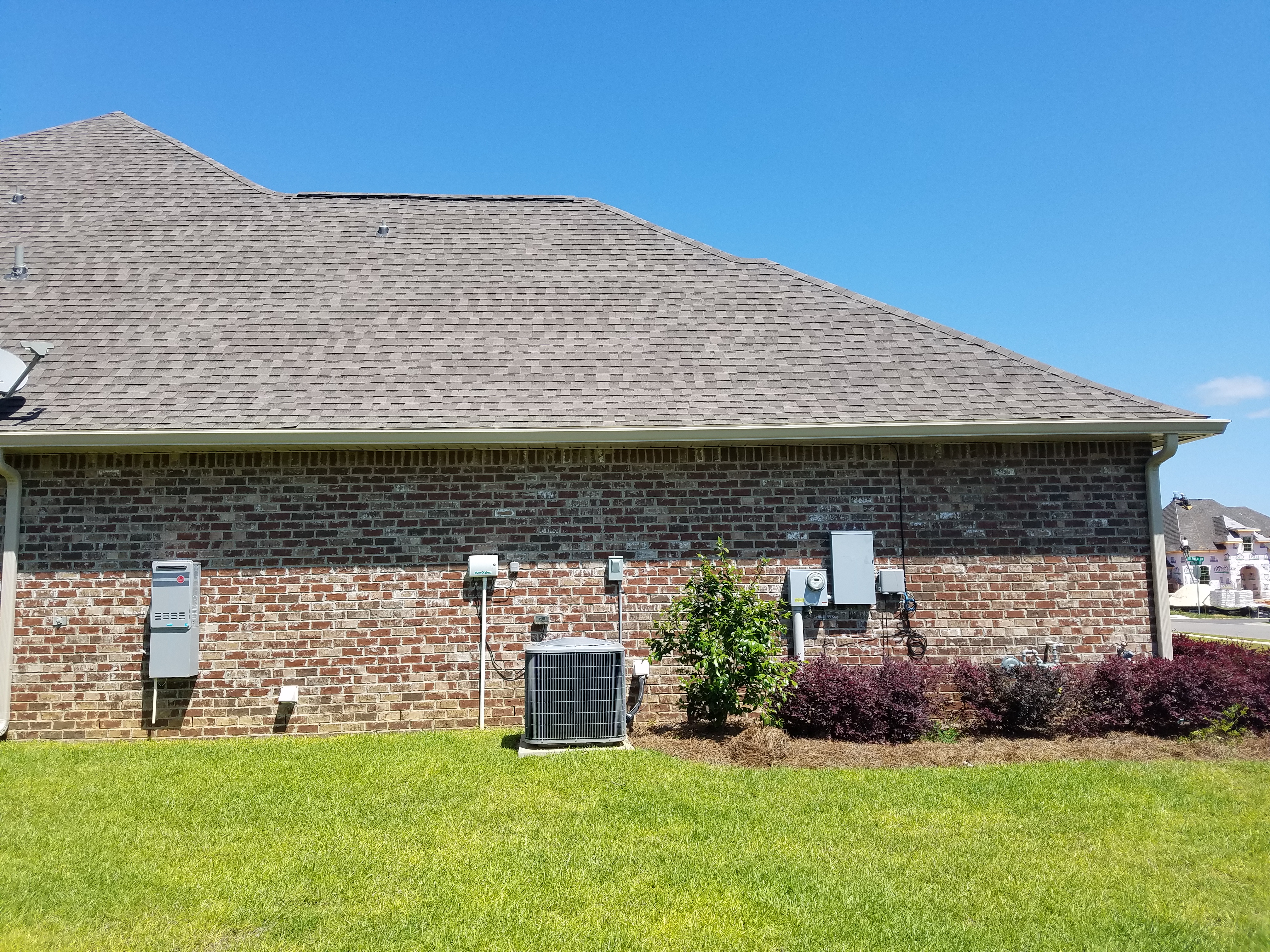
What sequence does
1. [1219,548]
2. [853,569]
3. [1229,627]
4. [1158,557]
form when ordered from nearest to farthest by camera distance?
[853,569] < [1158,557] < [1229,627] < [1219,548]

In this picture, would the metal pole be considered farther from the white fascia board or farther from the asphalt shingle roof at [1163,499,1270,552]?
the asphalt shingle roof at [1163,499,1270,552]

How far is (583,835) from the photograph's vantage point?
5.16 m

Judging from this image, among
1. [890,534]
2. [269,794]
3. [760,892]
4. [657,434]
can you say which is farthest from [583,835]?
[890,534]

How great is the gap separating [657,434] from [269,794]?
438 centimetres

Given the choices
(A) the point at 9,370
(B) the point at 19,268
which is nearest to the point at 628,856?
(A) the point at 9,370

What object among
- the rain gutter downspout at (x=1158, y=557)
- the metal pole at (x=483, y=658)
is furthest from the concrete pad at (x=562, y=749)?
the rain gutter downspout at (x=1158, y=557)

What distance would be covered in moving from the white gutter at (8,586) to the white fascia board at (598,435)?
1.33 feet

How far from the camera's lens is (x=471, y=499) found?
871cm

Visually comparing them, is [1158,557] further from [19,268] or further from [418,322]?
[19,268]

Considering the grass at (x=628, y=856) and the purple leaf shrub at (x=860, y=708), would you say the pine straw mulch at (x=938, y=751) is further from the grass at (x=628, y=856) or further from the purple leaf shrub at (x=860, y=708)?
the grass at (x=628, y=856)

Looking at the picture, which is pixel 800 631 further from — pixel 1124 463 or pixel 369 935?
pixel 369 935

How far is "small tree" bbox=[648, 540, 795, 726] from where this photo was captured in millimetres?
7660

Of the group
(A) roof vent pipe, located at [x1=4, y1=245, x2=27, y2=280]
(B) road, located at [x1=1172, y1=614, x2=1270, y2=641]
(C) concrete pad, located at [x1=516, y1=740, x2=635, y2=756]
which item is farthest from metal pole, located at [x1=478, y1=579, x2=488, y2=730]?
(B) road, located at [x1=1172, y1=614, x2=1270, y2=641]

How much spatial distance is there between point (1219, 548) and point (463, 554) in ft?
185
